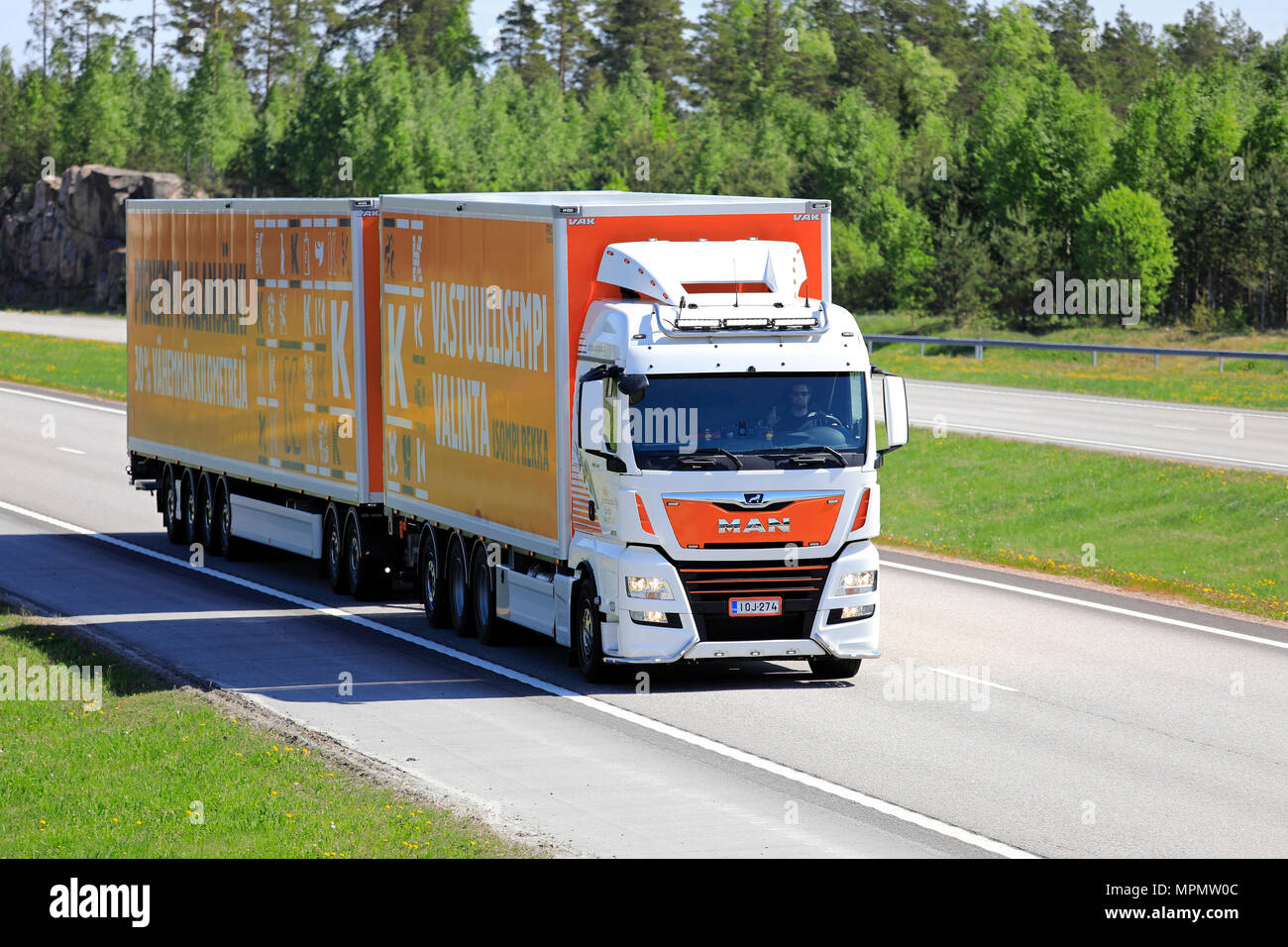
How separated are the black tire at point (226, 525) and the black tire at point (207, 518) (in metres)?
0.08

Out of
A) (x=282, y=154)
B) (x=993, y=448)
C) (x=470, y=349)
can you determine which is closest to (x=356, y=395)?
(x=470, y=349)

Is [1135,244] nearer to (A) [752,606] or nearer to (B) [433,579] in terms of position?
(B) [433,579]

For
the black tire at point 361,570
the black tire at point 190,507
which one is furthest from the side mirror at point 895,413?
the black tire at point 190,507

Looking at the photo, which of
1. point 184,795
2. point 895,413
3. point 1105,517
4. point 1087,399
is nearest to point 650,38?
point 1087,399

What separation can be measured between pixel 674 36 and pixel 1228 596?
404 ft

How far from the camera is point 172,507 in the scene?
25734 mm

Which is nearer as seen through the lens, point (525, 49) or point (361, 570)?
point (361, 570)

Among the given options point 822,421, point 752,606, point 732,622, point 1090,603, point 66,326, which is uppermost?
point 66,326

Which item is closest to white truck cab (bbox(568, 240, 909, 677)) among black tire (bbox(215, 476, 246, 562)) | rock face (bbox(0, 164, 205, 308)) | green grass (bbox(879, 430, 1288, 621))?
green grass (bbox(879, 430, 1288, 621))

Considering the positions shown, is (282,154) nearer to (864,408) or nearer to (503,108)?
(503,108)

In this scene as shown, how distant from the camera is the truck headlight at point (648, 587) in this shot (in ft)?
48.5

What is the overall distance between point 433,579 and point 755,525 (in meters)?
5.06
